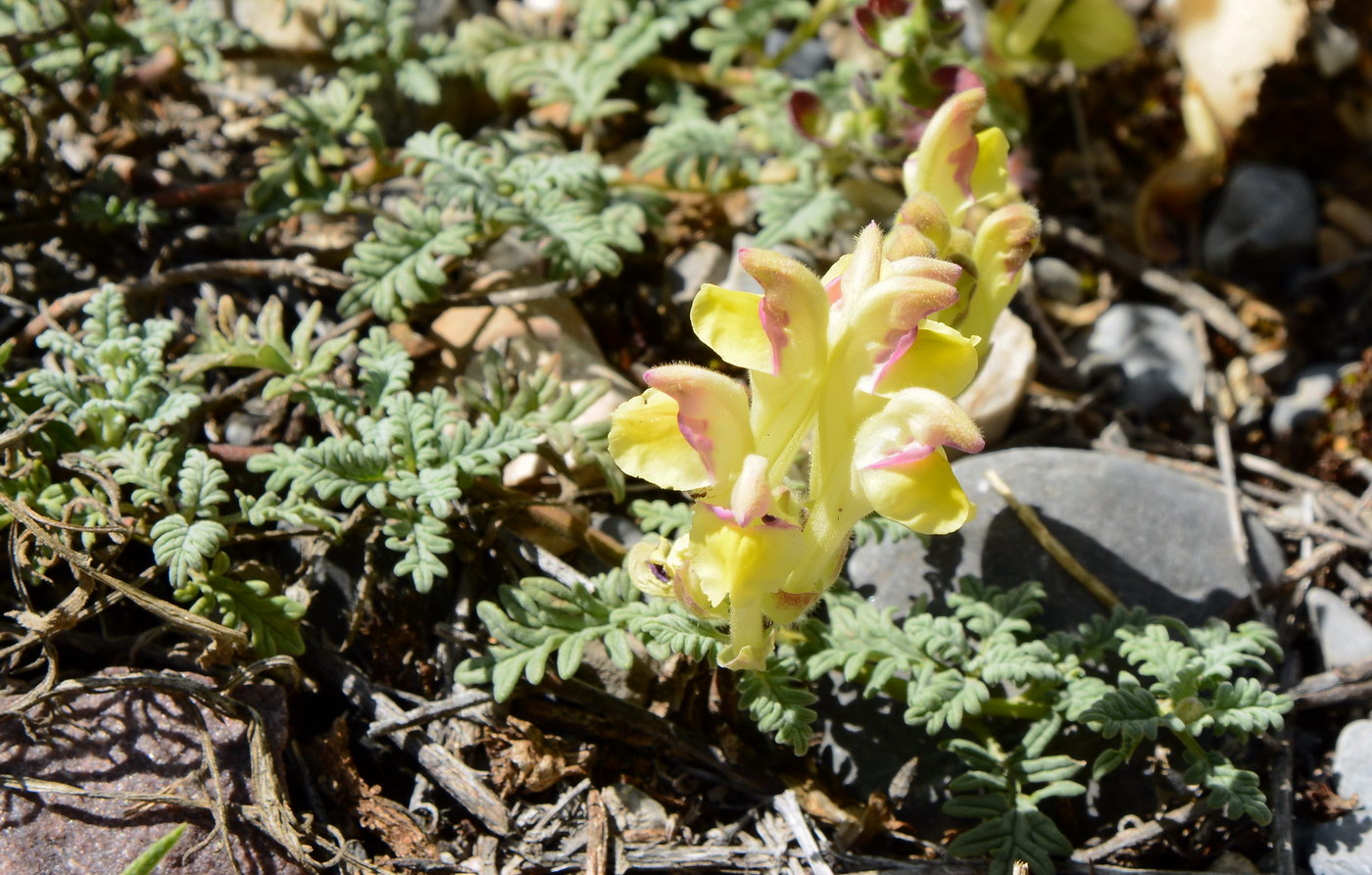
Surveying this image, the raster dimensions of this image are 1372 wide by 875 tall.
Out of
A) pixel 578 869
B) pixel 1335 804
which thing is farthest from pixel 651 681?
pixel 1335 804

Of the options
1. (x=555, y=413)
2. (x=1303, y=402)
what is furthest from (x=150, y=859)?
(x=1303, y=402)

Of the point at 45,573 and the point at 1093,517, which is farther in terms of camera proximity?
the point at 1093,517

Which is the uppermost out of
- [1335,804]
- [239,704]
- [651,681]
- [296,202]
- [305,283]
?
[296,202]

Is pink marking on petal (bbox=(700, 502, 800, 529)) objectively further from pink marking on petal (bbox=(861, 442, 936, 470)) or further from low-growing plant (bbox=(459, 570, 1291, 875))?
low-growing plant (bbox=(459, 570, 1291, 875))

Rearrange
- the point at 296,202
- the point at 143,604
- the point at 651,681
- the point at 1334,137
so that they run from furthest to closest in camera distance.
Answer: the point at 1334,137
the point at 296,202
the point at 651,681
the point at 143,604

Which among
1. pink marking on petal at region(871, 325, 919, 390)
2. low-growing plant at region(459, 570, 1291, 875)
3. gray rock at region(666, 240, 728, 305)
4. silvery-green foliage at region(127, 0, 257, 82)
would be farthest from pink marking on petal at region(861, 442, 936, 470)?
silvery-green foliage at region(127, 0, 257, 82)

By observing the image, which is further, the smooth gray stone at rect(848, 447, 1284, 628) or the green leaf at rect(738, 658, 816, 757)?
the smooth gray stone at rect(848, 447, 1284, 628)

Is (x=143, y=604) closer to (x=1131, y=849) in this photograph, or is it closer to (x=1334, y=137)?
(x=1131, y=849)

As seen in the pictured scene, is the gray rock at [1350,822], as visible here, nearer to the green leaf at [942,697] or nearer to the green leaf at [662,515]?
the green leaf at [942,697]
